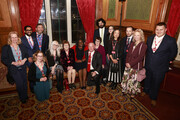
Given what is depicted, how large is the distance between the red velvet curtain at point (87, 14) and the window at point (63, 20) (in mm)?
273

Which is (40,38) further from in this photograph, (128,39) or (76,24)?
(128,39)

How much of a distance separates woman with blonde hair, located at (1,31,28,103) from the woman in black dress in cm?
222

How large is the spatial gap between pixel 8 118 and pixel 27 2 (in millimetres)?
3103

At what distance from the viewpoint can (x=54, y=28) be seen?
14.8 ft

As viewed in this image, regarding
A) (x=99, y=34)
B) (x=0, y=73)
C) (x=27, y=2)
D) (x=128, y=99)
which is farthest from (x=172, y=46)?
(x=0, y=73)

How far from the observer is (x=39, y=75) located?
3.01 meters

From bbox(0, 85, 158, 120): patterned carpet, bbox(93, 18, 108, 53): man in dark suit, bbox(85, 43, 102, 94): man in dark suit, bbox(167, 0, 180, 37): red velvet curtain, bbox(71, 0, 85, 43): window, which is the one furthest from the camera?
bbox(71, 0, 85, 43): window

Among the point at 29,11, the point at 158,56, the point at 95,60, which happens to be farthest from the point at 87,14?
the point at 158,56

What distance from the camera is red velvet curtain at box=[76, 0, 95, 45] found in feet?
14.4

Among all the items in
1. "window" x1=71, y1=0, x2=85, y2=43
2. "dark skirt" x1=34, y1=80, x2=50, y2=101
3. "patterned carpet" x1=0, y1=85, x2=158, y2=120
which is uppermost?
"window" x1=71, y1=0, x2=85, y2=43

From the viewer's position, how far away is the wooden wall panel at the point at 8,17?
11.6 ft

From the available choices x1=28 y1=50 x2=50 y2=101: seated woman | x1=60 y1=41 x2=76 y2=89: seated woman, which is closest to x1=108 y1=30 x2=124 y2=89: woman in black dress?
x1=60 y1=41 x2=76 y2=89: seated woman

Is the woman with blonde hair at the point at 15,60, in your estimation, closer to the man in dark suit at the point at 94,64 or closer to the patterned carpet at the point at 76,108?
the patterned carpet at the point at 76,108

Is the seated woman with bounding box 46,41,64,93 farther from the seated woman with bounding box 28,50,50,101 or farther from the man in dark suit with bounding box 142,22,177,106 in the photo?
the man in dark suit with bounding box 142,22,177,106
